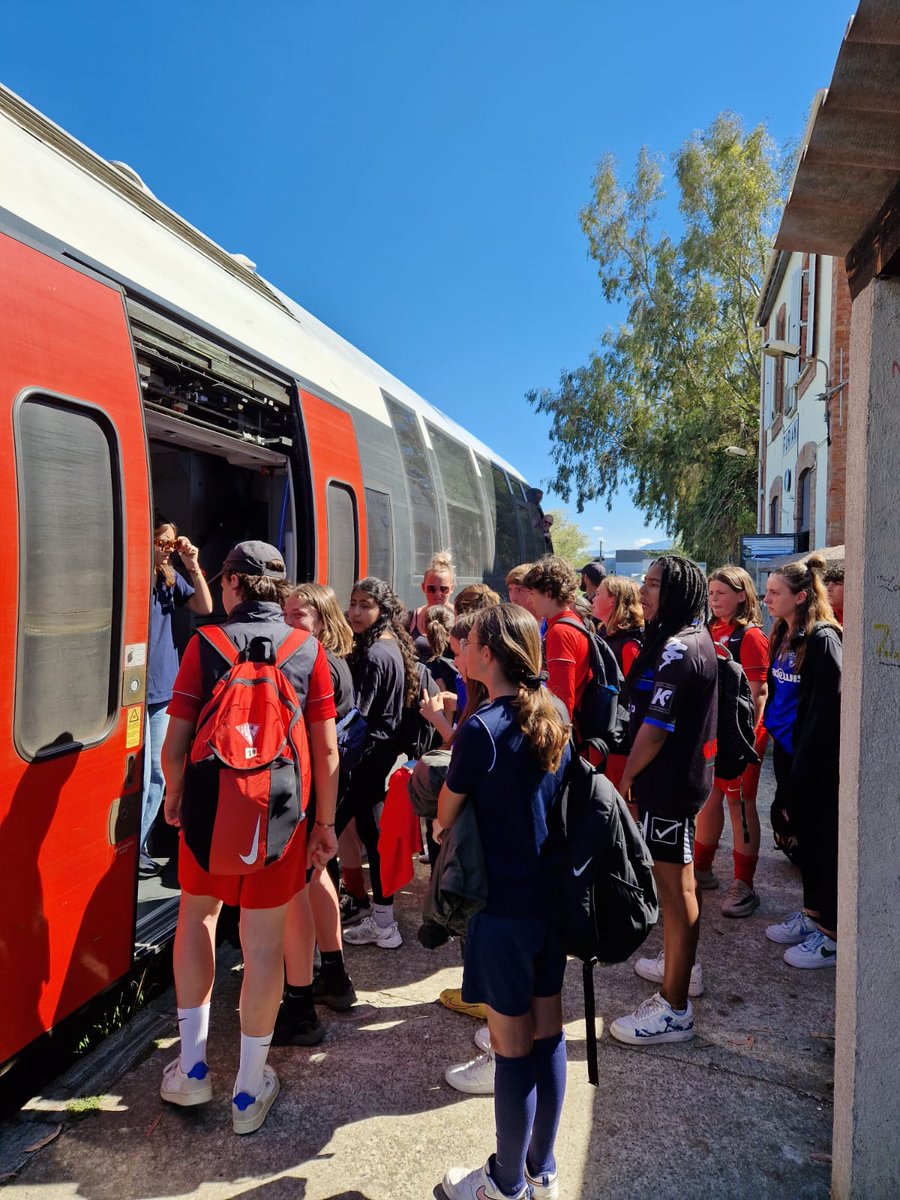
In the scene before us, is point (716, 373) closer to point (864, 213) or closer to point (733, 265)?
point (733, 265)

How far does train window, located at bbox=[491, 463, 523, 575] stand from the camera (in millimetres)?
10953

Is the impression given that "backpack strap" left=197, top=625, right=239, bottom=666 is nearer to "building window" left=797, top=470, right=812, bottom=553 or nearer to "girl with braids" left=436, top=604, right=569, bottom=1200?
"girl with braids" left=436, top=604, right=569, bottom=1200

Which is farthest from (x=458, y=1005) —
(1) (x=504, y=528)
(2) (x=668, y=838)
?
(1) (x=504, y=528)

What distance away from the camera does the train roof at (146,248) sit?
302cm

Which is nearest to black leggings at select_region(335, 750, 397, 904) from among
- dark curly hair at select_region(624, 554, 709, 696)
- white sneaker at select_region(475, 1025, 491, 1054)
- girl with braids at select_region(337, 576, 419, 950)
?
girl with braids at select_region(337, 576, 419, 950)

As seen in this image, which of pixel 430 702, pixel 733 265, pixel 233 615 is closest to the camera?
pixel 233 615

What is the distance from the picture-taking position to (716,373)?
2527cm

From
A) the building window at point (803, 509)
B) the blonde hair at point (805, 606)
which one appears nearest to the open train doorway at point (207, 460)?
the blonde hair at point (805, 606)

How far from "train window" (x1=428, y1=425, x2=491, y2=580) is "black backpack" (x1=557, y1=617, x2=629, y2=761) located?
4.82 meters

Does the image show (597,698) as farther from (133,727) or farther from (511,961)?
(133,727)

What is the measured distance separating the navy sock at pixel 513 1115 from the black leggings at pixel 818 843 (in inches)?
75.6

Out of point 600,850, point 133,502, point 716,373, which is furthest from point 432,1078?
point 716,373

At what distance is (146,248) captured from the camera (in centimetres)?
380

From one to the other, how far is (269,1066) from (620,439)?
2581 cm
